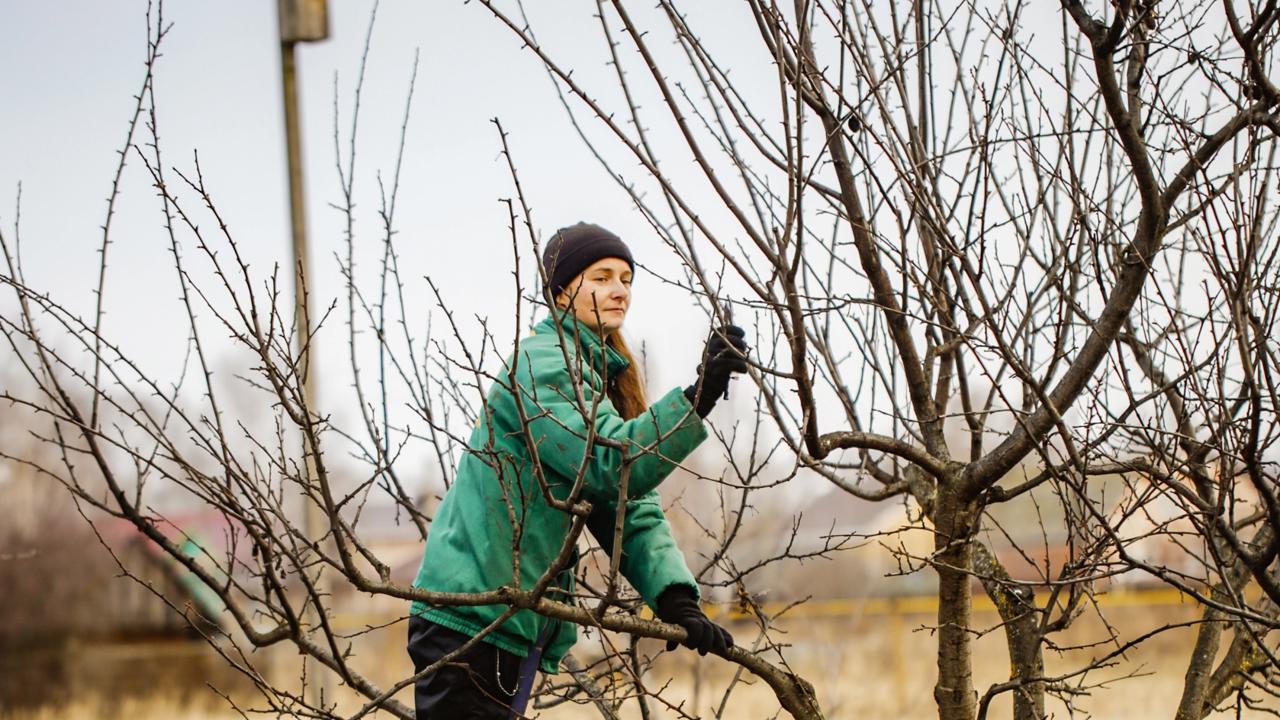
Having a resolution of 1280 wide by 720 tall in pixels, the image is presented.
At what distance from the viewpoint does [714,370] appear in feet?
6.65

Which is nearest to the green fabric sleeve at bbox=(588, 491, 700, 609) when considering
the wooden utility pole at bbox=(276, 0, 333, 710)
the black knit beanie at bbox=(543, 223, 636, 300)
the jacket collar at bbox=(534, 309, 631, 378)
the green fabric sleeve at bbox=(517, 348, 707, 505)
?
the green fabric sleeve at bbox=(517, 348, 707, 505)

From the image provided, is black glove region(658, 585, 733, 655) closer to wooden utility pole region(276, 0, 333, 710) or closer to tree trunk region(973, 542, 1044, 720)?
tree trunk region(973, 542, 1044, 720)

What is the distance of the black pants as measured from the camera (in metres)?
2.34

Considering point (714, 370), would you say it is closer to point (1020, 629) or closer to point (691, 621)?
point (691, 621)

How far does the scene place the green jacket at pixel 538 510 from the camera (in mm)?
2178

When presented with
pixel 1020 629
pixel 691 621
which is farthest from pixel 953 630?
pixel 691 621

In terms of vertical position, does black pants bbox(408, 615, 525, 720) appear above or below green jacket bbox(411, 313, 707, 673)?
below

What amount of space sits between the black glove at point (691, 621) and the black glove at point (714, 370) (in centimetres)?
41

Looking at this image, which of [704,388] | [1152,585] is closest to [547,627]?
[704,388]

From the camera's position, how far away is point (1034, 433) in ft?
7.13

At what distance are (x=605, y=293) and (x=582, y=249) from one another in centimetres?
10

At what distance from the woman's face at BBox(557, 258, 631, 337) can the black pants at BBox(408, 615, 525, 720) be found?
67cm

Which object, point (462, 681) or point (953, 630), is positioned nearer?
point (462, 681)

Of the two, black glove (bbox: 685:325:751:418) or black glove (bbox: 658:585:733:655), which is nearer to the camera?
black glove (bbox: 685:325:751:418)
